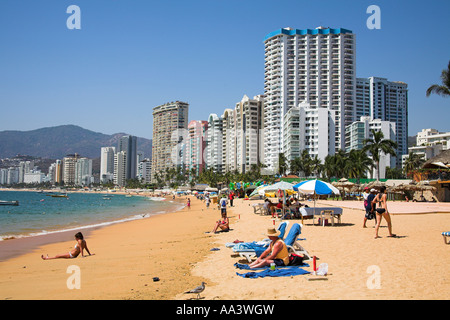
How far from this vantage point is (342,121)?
114 meters

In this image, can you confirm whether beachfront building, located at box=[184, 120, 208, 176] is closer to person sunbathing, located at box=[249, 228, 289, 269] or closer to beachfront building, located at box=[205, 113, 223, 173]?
beachfront building, located at box=[205, 113, 223, 173]

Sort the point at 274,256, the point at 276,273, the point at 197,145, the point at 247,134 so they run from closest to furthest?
the point at 276,273
the point at 274,256
the point at 247,134
the point at 197,145

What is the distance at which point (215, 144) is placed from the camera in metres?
161

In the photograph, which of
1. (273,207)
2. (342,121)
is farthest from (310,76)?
(273,207)

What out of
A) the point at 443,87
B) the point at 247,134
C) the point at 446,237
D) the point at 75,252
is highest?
the point at 247,134

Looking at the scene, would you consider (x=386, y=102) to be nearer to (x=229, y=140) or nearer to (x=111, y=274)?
(x=229, y=140)

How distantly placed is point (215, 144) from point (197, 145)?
14.8 metres

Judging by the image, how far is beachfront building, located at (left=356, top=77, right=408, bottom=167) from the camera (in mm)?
141500

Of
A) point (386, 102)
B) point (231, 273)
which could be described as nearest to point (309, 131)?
point (386, 102)

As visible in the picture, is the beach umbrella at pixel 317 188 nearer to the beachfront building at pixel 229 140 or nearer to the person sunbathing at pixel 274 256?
the person sunbathing at pixel 274 256

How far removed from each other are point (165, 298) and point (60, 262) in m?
5.89

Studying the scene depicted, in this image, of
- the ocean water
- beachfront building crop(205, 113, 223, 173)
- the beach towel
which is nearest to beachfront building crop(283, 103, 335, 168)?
the ocean water

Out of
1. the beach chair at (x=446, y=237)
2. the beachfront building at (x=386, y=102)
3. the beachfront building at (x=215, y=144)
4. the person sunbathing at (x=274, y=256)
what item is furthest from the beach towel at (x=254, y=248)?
the beachfront building at (x=215, y=144)

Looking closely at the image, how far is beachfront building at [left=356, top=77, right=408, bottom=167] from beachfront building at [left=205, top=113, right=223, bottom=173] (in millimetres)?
59144
